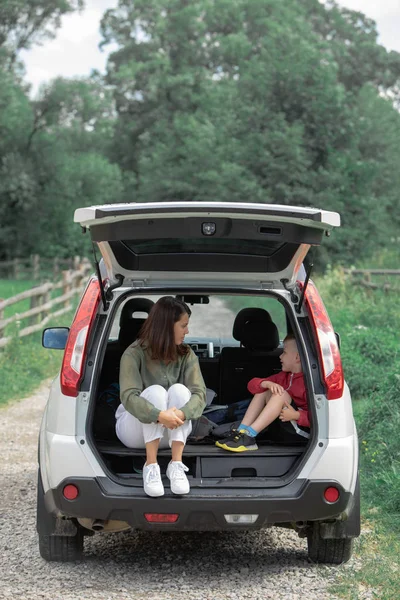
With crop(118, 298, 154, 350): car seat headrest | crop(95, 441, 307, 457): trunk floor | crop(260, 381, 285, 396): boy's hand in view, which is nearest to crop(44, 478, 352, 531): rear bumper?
crop(95, 441, 307, 457): trunk floor

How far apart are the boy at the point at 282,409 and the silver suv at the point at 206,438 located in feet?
0.32

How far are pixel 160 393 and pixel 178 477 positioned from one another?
18.2 inches

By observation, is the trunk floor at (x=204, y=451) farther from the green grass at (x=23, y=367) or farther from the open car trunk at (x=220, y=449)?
the green grass at (x=23, y=367)

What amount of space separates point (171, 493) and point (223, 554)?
3.10 feet

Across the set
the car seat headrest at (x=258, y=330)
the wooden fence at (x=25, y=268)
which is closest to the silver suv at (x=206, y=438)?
the car seat headrest at (x=258, y=330)

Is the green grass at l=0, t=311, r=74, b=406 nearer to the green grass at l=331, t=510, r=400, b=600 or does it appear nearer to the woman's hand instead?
the green grass at l=331, t=510, r=400, b=600

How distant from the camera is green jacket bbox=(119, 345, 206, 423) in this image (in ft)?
16.6

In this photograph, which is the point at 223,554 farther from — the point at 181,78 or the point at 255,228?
the point at 181,78

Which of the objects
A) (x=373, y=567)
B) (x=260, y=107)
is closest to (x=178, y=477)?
(x=373, y=567)

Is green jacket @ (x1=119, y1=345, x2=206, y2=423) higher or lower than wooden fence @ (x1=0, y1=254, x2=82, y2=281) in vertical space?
higher

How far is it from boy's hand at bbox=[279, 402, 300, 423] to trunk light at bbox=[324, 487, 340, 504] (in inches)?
23.5

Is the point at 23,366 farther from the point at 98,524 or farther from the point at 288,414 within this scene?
the point at 98,524

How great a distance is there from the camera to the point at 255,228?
15.9ft

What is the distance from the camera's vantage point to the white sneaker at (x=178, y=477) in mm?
4871
